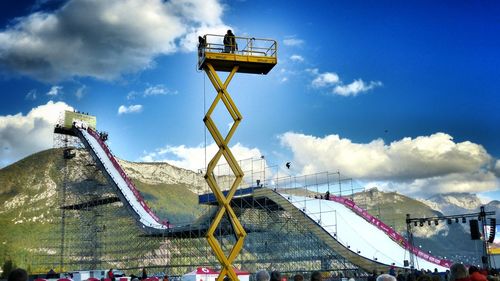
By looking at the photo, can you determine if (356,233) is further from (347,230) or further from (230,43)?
(230,43)

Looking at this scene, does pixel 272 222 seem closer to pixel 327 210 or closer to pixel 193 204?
pixel 327 210

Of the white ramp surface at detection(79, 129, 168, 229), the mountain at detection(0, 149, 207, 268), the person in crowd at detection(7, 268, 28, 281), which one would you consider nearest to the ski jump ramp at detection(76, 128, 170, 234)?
the white ramp surface at detection(79, 129, 168, 229)

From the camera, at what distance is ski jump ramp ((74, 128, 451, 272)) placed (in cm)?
3953

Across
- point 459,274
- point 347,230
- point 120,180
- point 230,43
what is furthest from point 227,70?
point 120,180

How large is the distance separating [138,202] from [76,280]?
1965 centimetres

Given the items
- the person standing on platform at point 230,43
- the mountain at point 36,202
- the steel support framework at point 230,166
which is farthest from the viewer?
the mountain at point 36,202

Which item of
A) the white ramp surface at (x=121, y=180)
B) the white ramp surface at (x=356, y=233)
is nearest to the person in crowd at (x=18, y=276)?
the white ramp surface at (x=356, y=233)

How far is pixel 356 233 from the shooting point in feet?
143

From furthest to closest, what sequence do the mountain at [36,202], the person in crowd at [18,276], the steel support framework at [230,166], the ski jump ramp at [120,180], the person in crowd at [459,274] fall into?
the mountain at [36,202], the ski jump ramp at [120,180], the steel support framework at [230,166], the person in crowd at [459,274], the person in crowd at [18,276]

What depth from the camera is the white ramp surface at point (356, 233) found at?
40.3 metres

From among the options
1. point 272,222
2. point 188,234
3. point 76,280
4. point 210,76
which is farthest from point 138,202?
point 210,76

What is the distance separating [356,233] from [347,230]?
2.99ft

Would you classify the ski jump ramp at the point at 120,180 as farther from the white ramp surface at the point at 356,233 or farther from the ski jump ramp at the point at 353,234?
the white ramp surface at the point at 356,233

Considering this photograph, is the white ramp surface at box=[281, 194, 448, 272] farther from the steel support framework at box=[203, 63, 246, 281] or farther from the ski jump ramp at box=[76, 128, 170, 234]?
the steel support framework at box=[203, 63, 246, 281]
